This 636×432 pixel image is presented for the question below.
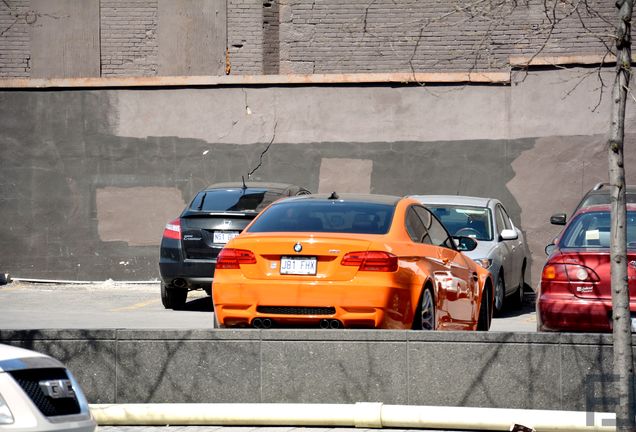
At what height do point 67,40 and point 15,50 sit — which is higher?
point 67,40

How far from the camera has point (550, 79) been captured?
1891cm

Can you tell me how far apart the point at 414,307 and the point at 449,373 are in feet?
3.90

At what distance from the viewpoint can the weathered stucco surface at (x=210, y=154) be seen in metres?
19.2

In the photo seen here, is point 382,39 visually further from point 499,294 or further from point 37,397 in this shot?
point 37,397

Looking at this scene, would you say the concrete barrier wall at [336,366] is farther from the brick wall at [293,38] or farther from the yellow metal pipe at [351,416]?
the brick wall at [293,38]

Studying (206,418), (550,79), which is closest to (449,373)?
(206,418)

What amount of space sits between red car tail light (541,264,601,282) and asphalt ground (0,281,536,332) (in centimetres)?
303

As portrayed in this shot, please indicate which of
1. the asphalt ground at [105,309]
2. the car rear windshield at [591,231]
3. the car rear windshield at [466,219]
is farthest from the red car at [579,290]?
the car rear windshield at [466,219]

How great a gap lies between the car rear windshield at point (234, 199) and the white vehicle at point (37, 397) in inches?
351

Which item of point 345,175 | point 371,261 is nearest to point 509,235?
point 345,175

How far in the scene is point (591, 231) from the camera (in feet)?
36.1

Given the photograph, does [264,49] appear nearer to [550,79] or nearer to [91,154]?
[91,154]

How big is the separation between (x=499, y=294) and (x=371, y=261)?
6296 mm

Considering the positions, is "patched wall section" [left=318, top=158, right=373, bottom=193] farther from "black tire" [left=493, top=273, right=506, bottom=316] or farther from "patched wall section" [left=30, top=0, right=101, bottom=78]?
"patched wall section" [left=30, top=0, right=101, bottom=78]
